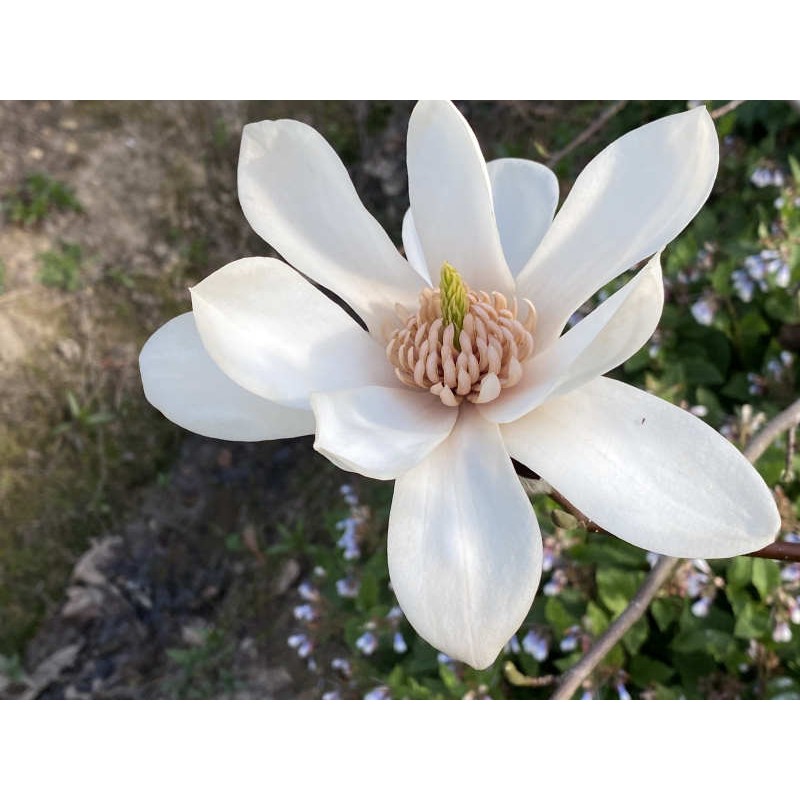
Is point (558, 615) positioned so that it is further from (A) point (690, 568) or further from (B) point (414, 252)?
(B) point (414, 252)

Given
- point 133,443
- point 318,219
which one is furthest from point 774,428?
point 133,443

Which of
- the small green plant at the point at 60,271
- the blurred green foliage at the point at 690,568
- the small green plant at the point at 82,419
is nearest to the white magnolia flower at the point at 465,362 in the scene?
the blurred green foliage at the point at 690,568

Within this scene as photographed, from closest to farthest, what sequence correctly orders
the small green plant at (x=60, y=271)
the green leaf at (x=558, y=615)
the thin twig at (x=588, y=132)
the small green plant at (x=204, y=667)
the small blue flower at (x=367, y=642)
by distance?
1. the thin twig at (x=588, y=132)
2. the green leaf at (x=558, y=615)
3. the small blue flower at (x=367, y=642)
4. the small green plant at (x=204, y=667)
5. the small green plant at (x=60, y=271)

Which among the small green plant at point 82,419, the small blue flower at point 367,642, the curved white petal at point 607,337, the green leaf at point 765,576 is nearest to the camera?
the curved white petal at point 607,337

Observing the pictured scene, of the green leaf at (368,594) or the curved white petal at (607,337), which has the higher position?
the curved white petal at (607,337)

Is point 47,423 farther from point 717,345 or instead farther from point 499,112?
point 717,345

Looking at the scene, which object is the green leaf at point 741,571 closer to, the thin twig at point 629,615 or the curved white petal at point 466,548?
the thin twig at point 629,615

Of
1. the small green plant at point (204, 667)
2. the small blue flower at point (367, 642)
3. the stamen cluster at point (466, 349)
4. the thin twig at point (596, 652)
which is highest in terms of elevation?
the stamen cluster at point (466, 349)

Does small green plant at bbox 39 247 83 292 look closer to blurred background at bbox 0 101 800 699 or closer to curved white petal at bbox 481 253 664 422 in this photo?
blurred background at bbox 0 101 800 699
